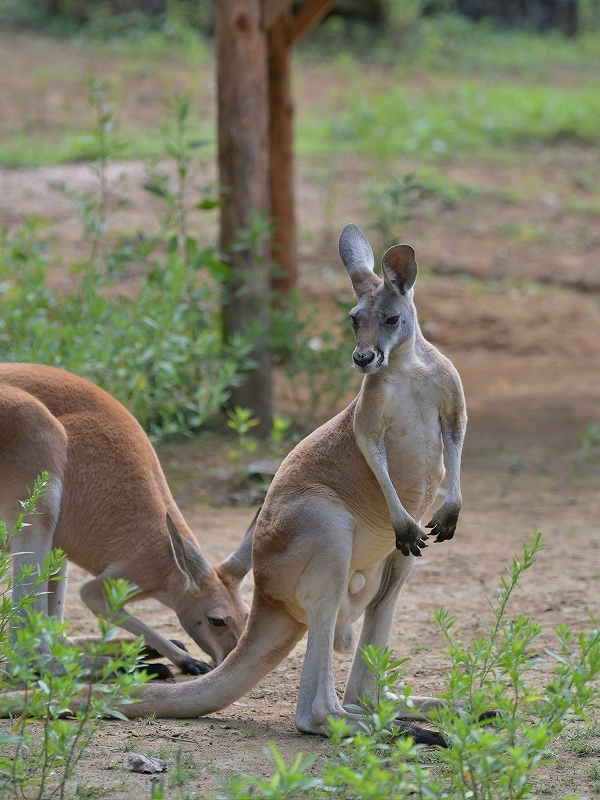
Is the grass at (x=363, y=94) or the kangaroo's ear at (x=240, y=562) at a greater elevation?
the grass at (x=363, y=94)

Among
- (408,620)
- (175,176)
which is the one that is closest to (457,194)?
(175,176)

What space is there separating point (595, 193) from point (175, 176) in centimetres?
466

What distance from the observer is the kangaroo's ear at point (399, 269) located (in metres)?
3.15

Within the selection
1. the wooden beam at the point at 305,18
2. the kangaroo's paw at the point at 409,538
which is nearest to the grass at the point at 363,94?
the wooden beam at the point at 305,18

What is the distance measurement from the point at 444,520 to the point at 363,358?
638 mm

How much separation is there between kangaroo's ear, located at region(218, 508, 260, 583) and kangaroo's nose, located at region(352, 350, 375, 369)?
42.4 inches

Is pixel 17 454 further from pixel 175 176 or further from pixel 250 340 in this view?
pixel 175 176

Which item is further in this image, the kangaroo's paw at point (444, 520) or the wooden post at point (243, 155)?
the wooden post at point (243, 155)

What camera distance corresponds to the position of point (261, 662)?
11.2ft

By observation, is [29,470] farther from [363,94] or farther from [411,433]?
[363,94]

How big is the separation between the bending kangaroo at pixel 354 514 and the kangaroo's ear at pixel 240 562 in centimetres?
44

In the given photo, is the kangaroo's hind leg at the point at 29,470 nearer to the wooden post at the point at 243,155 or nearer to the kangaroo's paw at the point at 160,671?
the kangaroo's paw at the point at 160,671

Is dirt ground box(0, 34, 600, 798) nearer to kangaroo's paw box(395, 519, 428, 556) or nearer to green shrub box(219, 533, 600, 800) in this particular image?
green shrub box(219, 533, 600, 800)

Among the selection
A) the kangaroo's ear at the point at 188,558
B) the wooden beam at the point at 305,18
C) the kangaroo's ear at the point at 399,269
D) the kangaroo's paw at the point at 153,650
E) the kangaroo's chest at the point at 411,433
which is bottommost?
the kangaroo's paw at the point at 153,650
